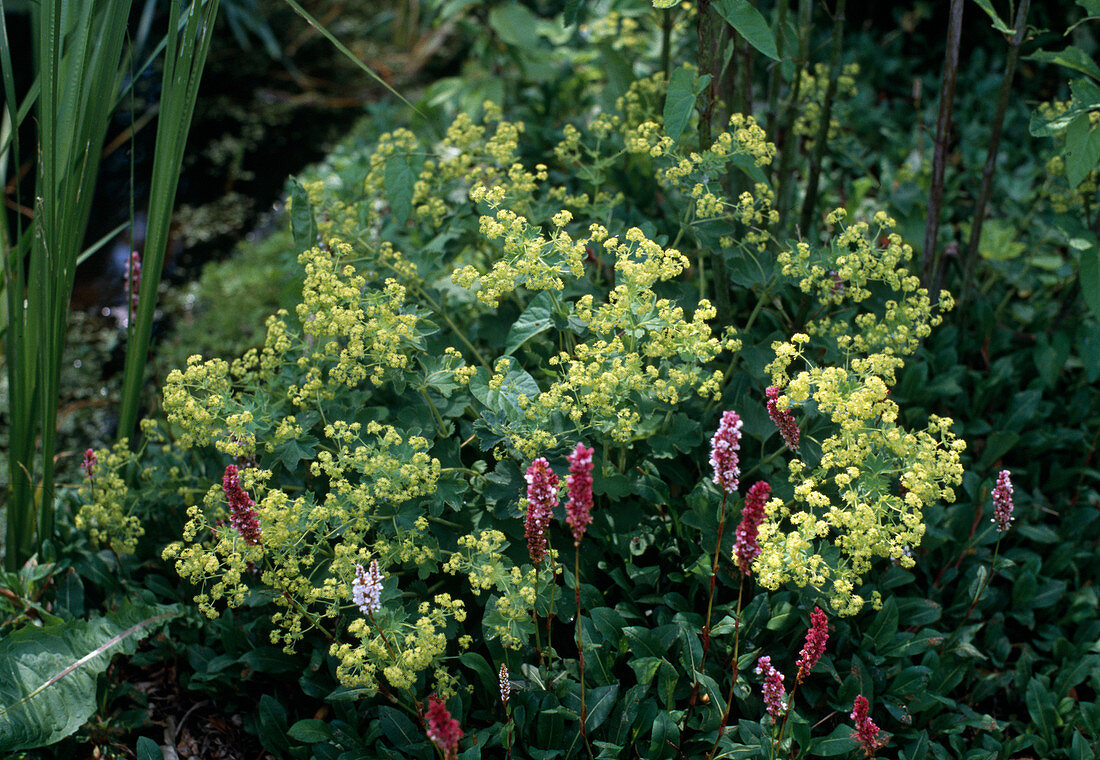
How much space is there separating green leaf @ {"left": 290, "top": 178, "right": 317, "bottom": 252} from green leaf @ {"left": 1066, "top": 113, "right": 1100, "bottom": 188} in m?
2.02

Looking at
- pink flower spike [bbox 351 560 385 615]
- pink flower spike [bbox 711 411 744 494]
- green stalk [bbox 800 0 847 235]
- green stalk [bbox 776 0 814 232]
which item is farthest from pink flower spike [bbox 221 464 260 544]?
green stalk [bbox 800 0 847 235]

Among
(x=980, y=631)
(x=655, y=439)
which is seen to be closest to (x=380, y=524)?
(x=655, y=439)

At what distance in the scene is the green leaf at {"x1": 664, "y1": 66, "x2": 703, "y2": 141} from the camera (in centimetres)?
211

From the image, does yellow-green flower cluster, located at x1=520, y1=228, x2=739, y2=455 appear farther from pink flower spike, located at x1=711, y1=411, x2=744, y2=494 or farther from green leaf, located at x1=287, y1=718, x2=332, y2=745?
A: green leaf, located at x1=287, y1=718, x2=332, y2=745

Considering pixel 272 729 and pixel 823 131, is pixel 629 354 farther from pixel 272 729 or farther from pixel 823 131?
pixel 823 131

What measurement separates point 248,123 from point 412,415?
3.99m

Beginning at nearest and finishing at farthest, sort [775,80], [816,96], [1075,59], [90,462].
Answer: [90,462]
[1075,59]
[775,80]
[816,96]

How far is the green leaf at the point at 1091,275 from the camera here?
2558 mm

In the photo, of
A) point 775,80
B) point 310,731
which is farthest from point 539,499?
point 775,80

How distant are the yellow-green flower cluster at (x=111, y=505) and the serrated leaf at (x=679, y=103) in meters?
1.59

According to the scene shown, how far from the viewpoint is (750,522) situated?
155 centimetres

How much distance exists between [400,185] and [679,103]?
2.74 feet

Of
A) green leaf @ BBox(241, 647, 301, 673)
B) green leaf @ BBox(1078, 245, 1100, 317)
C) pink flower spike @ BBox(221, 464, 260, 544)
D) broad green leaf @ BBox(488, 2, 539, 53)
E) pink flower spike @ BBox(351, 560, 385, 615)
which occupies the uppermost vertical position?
broad green leaf @ BBox(488, 2, 539, 53)

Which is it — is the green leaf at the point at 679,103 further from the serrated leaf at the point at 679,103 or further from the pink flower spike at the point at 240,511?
the pink flower spike at the point at 240,511
